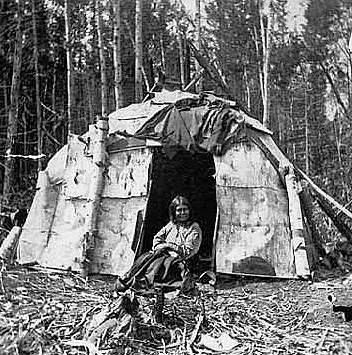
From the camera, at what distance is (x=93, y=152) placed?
286 inches

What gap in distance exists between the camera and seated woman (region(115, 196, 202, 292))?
5.88 m

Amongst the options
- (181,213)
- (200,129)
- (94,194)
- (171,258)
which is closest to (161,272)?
(171,258)

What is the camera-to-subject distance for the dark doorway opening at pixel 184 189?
8.81m

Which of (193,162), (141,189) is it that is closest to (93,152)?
(141,189)

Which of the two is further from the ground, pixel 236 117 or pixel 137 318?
pixel 236 117

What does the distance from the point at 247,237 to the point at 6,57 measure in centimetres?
1367

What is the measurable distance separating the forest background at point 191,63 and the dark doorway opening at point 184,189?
713 cm

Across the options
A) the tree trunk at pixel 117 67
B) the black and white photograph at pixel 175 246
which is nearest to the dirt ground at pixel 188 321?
the black and white photograph at pixel 175 246

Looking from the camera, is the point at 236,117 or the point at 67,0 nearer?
the point at 236,117

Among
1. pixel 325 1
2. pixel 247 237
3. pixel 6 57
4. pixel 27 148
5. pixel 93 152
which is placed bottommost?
pixel 247 237

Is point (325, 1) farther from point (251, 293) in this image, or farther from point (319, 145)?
point (251, 293)

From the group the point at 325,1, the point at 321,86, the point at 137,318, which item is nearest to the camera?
the point at 137,318

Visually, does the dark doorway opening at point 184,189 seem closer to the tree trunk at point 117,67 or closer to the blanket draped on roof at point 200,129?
Answer: the blanket draped on roof at point 200,129

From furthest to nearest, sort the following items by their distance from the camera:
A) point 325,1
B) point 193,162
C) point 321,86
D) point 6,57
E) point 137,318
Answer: point 321,86, point 325,1, point 6,57, point 193,162, point 137,318
